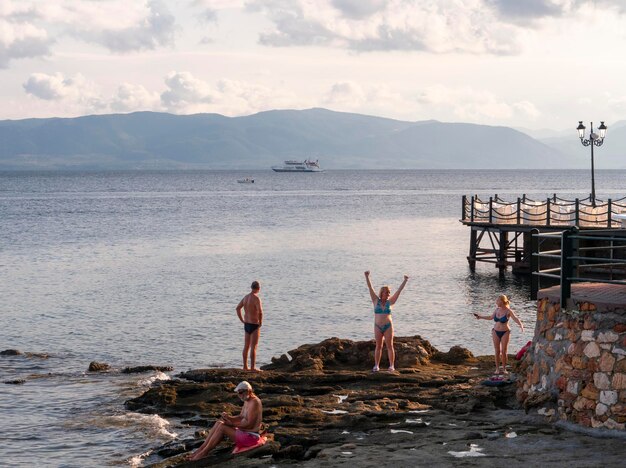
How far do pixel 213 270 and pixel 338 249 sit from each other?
39.2 ft

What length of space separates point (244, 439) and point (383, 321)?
16.6ft

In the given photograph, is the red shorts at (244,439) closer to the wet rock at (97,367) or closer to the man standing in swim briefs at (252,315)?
the man standing in swim briefs at (252,315)

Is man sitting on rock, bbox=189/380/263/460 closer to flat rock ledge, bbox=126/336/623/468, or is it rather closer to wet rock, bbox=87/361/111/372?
flat rock ledge, bbox=126/336/623/468

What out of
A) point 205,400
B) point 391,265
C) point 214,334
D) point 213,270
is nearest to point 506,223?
point 391,265

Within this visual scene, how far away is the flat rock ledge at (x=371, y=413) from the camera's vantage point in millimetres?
12195

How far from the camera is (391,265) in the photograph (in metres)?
44.8

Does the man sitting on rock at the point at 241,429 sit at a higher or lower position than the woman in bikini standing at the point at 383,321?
lower

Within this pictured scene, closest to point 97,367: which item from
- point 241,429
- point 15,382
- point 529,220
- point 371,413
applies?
point 15,382

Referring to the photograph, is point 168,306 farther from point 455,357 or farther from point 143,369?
point 455,357

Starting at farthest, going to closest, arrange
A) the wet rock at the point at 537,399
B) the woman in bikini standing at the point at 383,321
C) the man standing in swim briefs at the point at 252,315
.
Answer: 1. the man standing in swim briefs at the point at 252,315
2. the woman in bikini standing at the point at 383,321
3. the wet rock at the point at 537,399

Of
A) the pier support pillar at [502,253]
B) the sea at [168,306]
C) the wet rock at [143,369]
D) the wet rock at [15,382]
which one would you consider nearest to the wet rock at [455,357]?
the sea at [168,306]

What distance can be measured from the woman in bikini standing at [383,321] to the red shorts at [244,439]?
478 centimetres

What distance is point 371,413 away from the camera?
47.3 feet

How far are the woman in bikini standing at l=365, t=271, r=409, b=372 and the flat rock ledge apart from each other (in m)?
0.35
